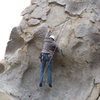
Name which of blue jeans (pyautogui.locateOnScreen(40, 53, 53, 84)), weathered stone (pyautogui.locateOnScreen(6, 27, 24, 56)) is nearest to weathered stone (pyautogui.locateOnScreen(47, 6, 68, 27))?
blue jeans (pyautogui.locateOnScreen(40, 53, 53, 84))

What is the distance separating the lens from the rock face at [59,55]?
10109 mm

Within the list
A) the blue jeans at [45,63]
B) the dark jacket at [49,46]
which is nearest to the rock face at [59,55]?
the dark jacket at [49,46]

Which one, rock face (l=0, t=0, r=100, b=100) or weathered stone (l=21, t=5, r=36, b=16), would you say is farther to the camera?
weathered stone (l=21, t=5, r=36, b=16)

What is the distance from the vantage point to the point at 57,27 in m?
10.6

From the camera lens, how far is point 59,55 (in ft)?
34.2

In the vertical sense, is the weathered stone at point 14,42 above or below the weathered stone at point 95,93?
above

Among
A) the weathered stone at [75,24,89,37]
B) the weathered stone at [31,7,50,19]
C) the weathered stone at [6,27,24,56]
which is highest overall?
the weathered stone at [31,7,50,19]

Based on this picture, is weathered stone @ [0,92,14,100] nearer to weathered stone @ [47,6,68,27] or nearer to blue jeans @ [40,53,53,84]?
blue jeans @ [40,53,53,84]

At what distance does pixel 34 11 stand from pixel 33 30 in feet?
2.38

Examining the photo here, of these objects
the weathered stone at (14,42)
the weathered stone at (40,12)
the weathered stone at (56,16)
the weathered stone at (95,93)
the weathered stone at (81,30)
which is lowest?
the weathered stone at (95,93)


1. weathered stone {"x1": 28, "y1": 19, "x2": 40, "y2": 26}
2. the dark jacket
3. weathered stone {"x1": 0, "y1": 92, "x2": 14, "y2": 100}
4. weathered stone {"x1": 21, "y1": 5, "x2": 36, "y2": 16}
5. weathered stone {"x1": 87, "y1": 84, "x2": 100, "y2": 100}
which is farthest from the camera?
weathered stone {"x1": 21, "y1": 5, "x2": 36, "y2": 16}

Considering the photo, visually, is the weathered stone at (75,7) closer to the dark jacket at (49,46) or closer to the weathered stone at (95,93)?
the dark jacket at (49,46)

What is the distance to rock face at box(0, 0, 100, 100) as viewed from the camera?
10.1m

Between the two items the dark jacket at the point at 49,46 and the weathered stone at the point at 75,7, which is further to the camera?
the weathered stone at the point at 75,7
